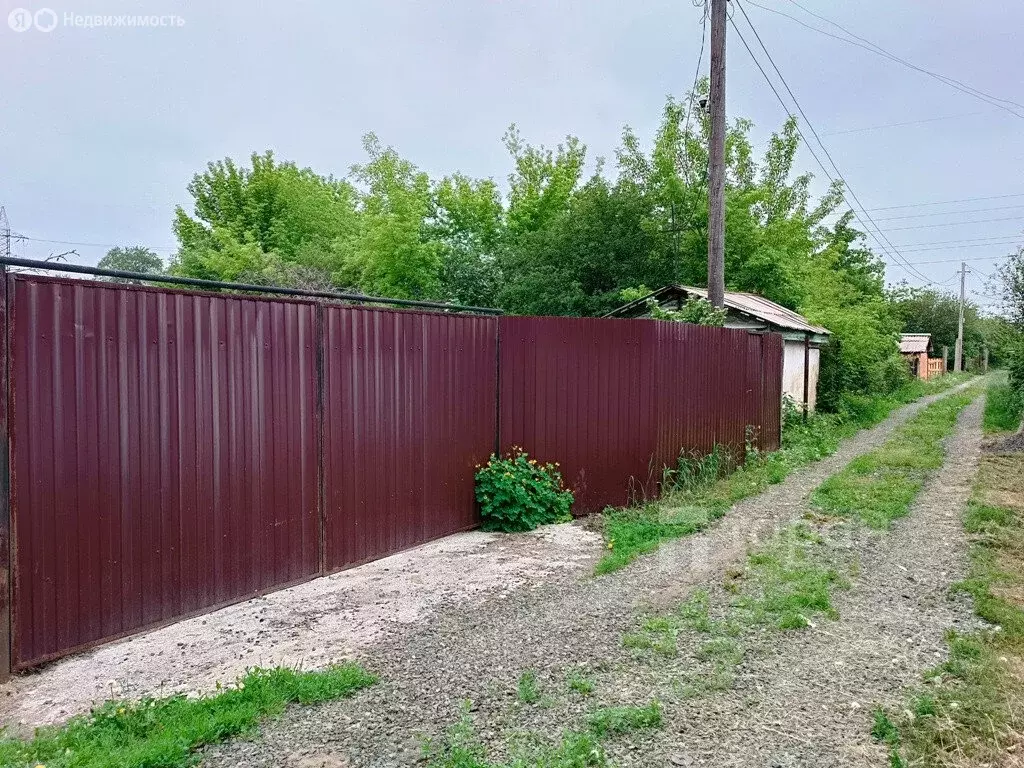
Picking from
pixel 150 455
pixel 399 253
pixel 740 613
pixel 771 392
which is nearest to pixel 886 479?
pixel 771 392

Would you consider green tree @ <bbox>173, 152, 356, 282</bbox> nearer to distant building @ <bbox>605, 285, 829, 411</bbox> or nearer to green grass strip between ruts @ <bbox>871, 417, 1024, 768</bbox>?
distant building @ <bbox>605, 285, 829, 411</bbox>

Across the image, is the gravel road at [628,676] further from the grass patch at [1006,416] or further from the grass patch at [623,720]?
the grass patch at [1006,416]

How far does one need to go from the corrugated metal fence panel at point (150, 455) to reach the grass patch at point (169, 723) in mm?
936

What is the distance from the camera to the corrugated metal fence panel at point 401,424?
201 inches

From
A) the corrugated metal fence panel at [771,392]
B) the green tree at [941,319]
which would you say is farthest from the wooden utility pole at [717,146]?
the green tree at [941,319]

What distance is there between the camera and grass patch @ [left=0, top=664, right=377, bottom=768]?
2.53 meters

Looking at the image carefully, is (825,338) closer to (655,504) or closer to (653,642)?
(655,504)

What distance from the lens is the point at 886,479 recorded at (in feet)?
27.3

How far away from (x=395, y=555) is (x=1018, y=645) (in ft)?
13.6

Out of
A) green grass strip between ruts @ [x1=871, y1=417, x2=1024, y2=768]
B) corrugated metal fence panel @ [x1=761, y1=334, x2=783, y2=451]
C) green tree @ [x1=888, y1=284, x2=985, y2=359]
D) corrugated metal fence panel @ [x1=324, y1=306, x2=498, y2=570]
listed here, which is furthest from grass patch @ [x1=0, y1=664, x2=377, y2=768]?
green tree @ [x1=888, y1=284, x2=985, y2=359]

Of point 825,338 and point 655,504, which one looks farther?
point 825,338

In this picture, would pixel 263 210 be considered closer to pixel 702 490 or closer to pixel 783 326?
pixel 783 326

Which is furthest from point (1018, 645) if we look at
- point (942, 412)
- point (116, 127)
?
point (116, 127)

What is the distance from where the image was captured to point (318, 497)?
4.96 m
